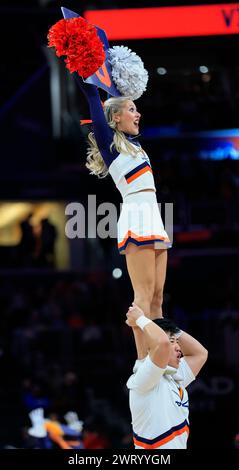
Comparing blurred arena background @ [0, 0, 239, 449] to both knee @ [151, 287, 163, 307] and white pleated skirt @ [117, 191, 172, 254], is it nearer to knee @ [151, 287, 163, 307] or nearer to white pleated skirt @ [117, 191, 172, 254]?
white pleated skirt @ [117, 191, 172, 254]

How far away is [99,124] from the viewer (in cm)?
534

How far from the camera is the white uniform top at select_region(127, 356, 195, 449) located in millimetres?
5133

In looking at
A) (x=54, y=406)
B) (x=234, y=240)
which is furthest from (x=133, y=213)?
(x=234, y=240)

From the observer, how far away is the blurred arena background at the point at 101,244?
10.6 metres

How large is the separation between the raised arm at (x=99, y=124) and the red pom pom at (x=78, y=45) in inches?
4.4

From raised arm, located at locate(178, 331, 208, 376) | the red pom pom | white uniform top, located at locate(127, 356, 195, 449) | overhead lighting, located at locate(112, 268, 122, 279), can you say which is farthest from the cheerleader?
overhead lighting, located at locate(112, 268, 122, 279)

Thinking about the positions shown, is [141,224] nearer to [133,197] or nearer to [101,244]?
[133,197]

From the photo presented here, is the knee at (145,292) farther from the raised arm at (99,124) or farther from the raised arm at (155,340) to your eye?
the raised arm at (99,124)

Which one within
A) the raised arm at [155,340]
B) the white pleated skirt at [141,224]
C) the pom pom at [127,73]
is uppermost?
the pom pom at [127,73]

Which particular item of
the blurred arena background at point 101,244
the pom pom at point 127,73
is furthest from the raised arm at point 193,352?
the blurred arena background at point 101,244

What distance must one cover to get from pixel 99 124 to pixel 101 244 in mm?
7684

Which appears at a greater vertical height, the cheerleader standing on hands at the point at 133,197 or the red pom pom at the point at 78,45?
the red pom pom at the point at 78,45

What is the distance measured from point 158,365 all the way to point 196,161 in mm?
8165
